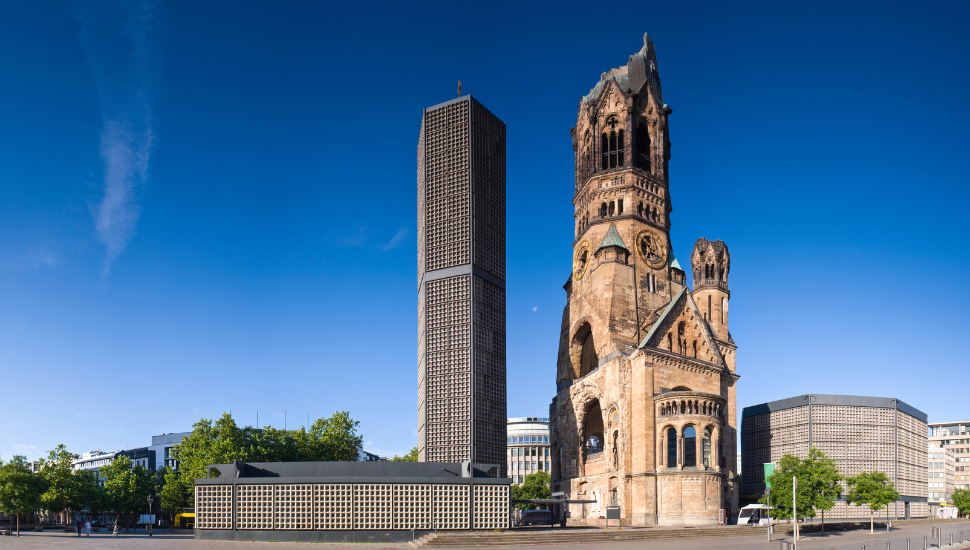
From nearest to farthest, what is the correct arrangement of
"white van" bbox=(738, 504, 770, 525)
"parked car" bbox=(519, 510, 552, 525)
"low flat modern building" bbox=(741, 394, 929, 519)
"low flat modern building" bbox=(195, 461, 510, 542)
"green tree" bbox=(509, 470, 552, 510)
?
1. "low flat modern building" bbox=(195, 461, 510, 542)
2. "white van" bbox=(738, 504, 770, 525)
3. "parked car" bbox=(519, 510, 552, 525)
4. "low flat modern building" bbox=(741, 394, 929, 519)
5. "green tree" bbox=(509, 470, 552, 510)

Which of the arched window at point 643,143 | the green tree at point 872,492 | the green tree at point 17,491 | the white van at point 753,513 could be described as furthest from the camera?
the arched window at point 643,143

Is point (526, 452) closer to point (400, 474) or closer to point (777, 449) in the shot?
point (777, 449)

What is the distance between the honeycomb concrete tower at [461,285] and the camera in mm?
53031

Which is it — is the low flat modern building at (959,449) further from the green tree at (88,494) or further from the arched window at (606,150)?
the green tree at (88,494)

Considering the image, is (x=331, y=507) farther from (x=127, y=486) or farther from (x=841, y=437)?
(x=841, y=437)

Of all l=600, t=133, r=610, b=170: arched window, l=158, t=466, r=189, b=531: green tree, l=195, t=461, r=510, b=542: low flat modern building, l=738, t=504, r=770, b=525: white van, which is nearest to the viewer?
l=195, t=461, r=510, b=542: low flat modern building

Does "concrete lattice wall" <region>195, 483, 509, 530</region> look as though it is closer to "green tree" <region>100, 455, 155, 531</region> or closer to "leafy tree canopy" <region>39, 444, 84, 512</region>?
"leafy tree canopy" <region>39, 444, 84, 512</region>

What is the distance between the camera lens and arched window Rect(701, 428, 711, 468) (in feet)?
200

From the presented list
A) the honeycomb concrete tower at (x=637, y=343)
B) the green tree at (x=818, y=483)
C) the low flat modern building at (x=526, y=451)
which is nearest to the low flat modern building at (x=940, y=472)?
the low flat modern building at (x=526, y=451)

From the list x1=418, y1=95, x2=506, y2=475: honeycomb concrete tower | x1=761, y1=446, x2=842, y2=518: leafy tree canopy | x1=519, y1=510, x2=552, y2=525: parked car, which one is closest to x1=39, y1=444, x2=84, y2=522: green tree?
x1=418, y1=95, x2=506, y2=475: honeycomb concrete tower

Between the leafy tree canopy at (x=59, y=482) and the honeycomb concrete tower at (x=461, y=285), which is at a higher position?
the honeycomb concrete tower at (x=461, y=285)

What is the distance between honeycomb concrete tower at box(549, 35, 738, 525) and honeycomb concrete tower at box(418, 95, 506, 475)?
48.5 ft

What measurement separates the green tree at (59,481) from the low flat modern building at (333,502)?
30825 millimetres

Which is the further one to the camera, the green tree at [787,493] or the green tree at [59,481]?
the green tree at [59,481]
